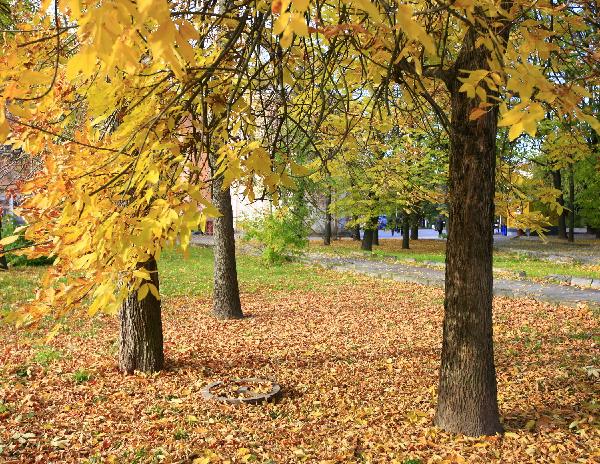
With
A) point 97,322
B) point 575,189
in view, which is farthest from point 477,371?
point 575,189

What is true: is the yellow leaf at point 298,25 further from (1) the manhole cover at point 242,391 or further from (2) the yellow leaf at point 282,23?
(1) the manhole cover at point 242,391

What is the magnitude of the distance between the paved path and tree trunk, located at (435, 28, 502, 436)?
664cm

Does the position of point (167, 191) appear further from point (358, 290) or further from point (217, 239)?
point (358, 290)

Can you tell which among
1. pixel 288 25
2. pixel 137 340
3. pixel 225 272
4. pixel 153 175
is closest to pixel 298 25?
pixel 288 25

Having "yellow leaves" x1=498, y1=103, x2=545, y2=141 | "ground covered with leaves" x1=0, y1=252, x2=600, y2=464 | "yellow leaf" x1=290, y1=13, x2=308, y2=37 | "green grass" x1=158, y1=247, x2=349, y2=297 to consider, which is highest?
"yellow leaf" x1=290, y1=13, x2=308, y2=37

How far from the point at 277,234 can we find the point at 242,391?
554 inches

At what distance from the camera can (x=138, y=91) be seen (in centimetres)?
339

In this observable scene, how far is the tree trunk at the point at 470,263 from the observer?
14.3 ft

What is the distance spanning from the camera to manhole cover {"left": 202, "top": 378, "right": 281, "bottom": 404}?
220 inches

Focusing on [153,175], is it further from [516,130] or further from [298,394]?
[298,394]

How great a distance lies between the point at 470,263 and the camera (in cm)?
441

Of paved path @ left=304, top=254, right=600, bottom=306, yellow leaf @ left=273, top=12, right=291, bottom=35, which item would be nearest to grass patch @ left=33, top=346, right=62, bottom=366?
yellow leaf @ left=273, top=12, right=291, bottom=35

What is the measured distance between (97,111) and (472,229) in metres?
2.78

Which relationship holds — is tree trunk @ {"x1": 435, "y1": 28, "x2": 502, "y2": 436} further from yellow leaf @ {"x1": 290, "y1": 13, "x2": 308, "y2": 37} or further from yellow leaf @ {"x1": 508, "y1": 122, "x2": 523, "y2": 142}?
yellow leaf @ {"x1": 290, "y1": 13, "x2": 308, "y2": 37}
